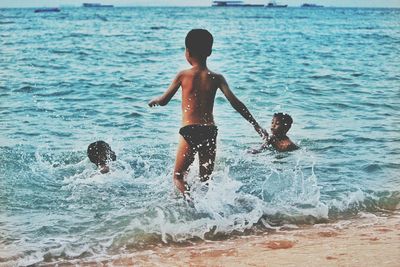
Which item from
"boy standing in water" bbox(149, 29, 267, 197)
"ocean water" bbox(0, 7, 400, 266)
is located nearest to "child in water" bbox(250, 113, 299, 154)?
"ocean water" bbox(0, 7, 400, 266)

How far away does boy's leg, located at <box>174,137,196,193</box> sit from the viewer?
4716mm

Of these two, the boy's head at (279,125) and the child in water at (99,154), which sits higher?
the boy's head at (279,125)

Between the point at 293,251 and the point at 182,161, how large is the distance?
4.82 ft

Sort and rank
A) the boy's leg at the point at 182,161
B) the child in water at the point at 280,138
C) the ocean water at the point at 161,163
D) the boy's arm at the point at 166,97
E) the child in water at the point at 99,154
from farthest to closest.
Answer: the child in water at the point at 280,138 → the child in water at the point at 99,154 → the boy's leg at the point at 182,161 → the boy's arm at the point at 166,97 → the ocean water at the point at 161,163

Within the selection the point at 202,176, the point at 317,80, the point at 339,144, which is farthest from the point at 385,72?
the point at 202,176

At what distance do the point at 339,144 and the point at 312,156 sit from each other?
0.81 meters

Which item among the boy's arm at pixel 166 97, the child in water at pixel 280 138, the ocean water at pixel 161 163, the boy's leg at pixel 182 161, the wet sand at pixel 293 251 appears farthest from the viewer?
the child in water at pixel 280 138

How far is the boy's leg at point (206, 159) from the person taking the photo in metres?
4.74

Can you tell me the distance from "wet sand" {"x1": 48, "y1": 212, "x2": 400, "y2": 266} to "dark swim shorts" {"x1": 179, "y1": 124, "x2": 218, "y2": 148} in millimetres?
964

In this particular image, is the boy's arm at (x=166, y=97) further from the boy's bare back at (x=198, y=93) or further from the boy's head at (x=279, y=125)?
the boy's head at (x=279, y=125)

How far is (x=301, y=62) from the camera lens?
19.0 meters

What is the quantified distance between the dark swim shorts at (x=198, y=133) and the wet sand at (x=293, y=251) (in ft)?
3.16

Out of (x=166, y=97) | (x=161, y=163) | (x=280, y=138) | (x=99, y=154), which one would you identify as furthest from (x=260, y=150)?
(x=166, y=97)

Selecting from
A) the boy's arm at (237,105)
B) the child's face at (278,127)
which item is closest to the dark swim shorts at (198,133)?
the boy's arm at (237,105)
